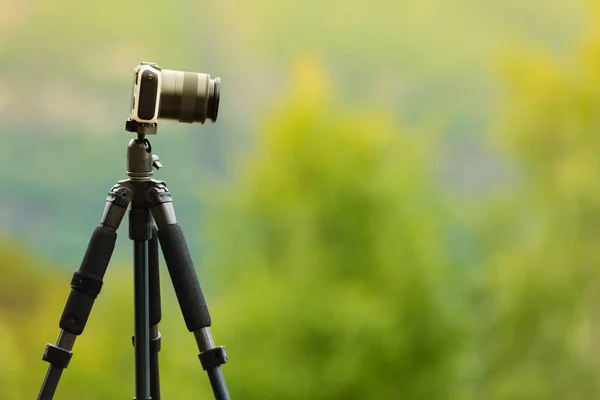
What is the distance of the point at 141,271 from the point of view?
1.16 metres

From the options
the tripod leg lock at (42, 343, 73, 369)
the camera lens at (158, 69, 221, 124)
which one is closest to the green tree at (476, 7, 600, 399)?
the camera lens at (158, 69, 221, 124)

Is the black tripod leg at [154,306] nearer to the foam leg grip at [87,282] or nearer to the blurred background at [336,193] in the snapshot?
the foam leg grip at [87,282]

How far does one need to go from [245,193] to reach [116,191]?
62 centimetres

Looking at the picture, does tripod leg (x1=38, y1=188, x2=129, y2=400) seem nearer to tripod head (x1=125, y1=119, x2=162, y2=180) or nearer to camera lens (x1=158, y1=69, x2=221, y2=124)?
tripod head (x1=125, y1=119, x2=162, y2=180)

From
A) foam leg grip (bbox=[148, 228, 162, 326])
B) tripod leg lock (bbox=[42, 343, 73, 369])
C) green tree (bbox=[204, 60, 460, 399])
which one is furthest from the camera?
green tree (bbox=[204, 60, 460, 399])

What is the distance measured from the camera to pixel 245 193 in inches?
68.5

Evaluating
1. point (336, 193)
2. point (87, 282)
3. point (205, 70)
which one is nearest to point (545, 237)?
point (336, 193)

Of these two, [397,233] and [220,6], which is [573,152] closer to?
[397,233]

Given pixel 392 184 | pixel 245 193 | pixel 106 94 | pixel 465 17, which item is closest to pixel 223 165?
pixel 245 193

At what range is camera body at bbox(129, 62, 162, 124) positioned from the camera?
1119mm

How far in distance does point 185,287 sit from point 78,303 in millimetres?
176

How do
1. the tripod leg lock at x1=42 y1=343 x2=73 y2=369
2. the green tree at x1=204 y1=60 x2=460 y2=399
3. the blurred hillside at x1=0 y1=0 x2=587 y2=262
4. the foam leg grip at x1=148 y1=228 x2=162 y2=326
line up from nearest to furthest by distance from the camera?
the tripod leg lock at x1=42 y1=343 x2=73 y2=369 → the foam leg grip at x1=148 y1=228 x2=162 y2=326 → the blurred hillside at x1=0 y1=0 x2=587 y2=262 → the green tree at x1=204 y1=60 x2=460 y2=399

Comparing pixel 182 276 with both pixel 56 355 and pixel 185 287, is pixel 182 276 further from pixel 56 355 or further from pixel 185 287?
pixel 56 355

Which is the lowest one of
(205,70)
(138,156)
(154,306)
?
(154,306)
